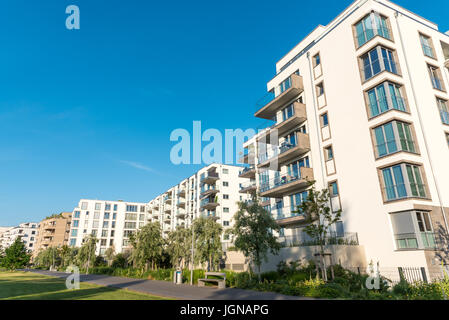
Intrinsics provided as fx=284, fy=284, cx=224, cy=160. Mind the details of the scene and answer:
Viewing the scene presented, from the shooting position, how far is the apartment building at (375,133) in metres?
19.7

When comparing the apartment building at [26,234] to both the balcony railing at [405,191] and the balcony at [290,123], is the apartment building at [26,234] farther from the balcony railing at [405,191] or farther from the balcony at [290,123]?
the balcony railing at [405,191]

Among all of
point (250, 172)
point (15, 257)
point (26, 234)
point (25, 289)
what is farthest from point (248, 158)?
point (26, 234)

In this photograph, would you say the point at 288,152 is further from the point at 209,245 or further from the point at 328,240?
the point at 209,245

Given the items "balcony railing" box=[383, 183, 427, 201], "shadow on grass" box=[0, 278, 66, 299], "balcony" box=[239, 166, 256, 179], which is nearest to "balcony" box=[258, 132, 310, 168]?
"balcony railing" box=[383, 183, 427, 201]

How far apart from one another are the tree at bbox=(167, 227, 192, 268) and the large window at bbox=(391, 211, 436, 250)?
882 inches

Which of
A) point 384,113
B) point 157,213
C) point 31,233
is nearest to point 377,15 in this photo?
point 384,113

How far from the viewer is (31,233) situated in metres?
161

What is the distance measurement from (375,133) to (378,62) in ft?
19.4

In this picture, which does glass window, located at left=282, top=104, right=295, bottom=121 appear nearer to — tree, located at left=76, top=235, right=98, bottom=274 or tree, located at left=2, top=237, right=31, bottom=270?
tree, located at left=76, top=235, right=98, bottom=274

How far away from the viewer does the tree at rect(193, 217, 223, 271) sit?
1236 inches
